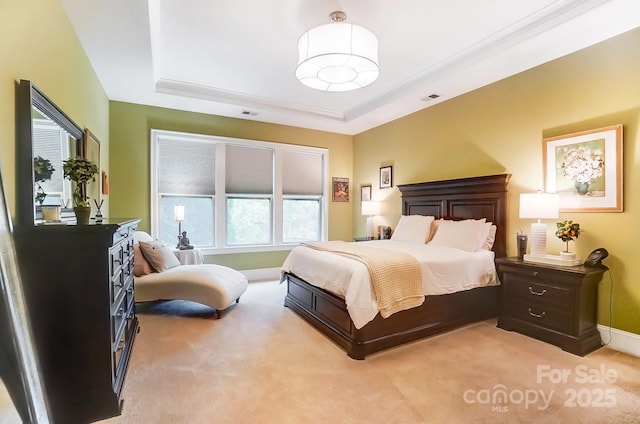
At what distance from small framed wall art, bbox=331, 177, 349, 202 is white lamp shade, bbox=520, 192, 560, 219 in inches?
143

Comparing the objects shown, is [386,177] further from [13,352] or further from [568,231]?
[13,352]

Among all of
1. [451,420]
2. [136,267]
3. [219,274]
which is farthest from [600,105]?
[136,267]

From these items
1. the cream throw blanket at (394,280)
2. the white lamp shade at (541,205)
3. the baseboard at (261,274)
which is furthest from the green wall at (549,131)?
the baseboard at (261,274)

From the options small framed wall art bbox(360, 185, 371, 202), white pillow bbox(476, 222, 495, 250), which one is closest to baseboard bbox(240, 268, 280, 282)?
small framed wall art bbox(360, 185, 371, 202)

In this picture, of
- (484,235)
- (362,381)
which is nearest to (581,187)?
(484,235)

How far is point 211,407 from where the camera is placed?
193 centimetres

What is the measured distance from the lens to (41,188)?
6.14 ft

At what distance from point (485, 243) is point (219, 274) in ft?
10.4

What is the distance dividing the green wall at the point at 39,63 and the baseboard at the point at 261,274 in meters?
3.16

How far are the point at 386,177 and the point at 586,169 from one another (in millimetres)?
2943

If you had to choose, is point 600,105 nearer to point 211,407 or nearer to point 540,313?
point 540,313

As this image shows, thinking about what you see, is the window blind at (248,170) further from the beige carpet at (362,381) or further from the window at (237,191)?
the beige carpet at (362,381)

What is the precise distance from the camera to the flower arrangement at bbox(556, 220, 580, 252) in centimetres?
288

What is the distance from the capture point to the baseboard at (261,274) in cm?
539
